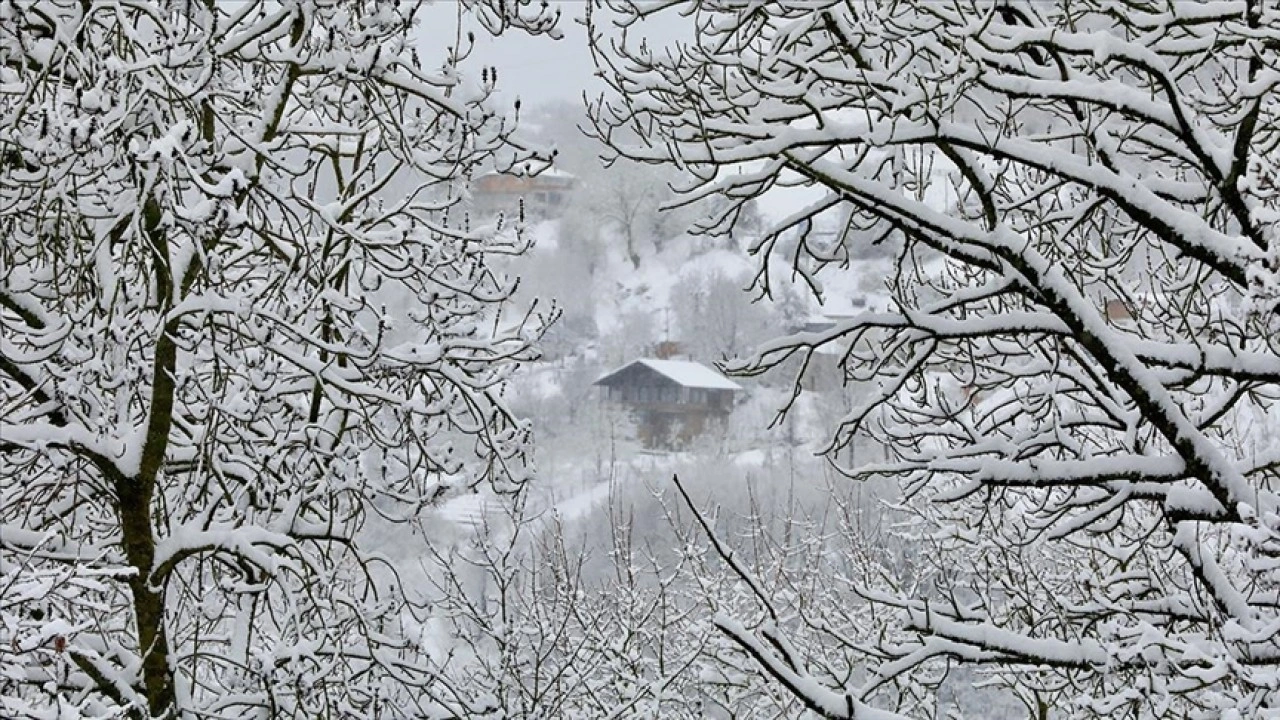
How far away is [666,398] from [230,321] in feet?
148

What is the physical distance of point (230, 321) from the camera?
4.73 m

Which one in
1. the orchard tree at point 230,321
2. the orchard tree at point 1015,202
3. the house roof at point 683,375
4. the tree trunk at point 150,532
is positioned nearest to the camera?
the orchard tree at point 1015,202

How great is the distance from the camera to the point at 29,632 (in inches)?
113

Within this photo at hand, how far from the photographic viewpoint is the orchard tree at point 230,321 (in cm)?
427

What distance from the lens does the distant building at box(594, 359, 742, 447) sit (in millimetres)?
48844

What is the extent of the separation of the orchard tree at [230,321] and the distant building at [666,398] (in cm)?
4278

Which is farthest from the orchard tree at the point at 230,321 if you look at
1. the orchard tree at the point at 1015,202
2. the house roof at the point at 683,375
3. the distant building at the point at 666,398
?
the house roof at the point at 683,375

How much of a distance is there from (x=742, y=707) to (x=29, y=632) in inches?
553

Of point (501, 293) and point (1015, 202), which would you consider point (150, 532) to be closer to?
point (501, 293)

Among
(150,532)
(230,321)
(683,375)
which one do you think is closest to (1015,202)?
(230,321)

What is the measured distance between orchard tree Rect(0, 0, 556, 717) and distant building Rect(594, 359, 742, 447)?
42784mm

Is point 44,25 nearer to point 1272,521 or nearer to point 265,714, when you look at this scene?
point 265,714

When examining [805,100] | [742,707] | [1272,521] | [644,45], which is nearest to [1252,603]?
[1272,521]

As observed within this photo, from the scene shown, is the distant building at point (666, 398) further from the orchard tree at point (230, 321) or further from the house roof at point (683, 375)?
the orchard tree at point (230, 321)
